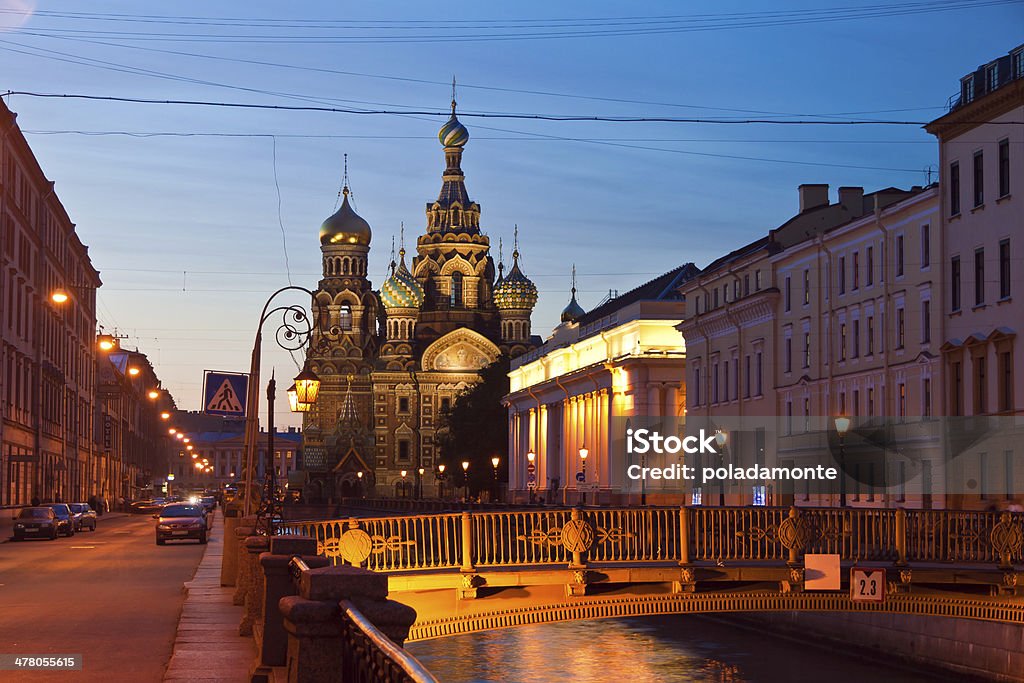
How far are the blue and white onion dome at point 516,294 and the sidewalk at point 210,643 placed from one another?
159421mm

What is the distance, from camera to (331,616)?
9039 millimetres

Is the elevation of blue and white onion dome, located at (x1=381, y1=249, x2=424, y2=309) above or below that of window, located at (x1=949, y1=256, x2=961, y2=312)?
above

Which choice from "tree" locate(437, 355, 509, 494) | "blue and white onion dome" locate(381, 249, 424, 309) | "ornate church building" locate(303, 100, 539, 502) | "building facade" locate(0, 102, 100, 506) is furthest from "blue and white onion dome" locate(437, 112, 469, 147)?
"building facade" locate(0, 102, 100, 506)

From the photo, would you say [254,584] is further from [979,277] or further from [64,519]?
[64,519]

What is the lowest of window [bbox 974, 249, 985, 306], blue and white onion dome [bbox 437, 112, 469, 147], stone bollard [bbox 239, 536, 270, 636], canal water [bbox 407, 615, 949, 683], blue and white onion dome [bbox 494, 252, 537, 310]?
canal water [bbox 407, 615, 949, 683]

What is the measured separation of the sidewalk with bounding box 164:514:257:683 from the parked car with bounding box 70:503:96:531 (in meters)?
38.9

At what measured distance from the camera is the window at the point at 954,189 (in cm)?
5569

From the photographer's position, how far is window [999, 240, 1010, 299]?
51531 millimetres

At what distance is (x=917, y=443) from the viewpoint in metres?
58.9

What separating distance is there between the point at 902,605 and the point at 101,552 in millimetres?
27540

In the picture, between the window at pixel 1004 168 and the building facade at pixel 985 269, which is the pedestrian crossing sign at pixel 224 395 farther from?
the window at pixel 1004 168

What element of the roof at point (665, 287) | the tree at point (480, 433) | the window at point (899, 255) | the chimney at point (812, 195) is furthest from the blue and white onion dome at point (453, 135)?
the window at point (899, 255)

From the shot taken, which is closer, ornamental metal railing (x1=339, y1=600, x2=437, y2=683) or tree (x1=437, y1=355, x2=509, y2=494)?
ornamental metal railing (x1=339, y1=600, x2=437, y2=683)

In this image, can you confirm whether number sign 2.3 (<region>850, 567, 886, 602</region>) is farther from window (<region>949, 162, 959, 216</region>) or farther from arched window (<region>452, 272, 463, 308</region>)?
arched window (<region>452, 272, 463, 308</region>)
